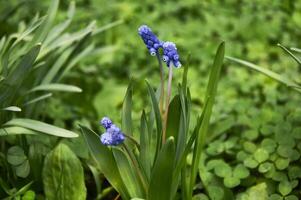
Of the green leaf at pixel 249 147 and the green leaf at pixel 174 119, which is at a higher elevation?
the green leaf at pixel 174 119

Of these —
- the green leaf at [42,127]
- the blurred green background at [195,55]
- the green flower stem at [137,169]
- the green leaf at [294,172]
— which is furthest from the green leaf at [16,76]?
the green leaf at [294,172]

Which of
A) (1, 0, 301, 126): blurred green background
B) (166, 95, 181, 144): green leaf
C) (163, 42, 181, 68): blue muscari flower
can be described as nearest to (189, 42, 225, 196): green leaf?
Answer: (166, 95, 181, 144): green leaf

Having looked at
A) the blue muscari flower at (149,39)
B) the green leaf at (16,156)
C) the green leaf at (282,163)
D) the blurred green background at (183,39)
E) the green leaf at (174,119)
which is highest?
the blue muscari flower at (149,39)

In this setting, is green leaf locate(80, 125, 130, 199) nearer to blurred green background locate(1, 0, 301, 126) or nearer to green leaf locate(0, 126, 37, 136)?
green leaf locate(0, 126, 37, 136)

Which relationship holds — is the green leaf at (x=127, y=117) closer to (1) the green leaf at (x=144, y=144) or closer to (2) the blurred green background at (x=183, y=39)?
(1) the green leaf at (x=144, y=144)

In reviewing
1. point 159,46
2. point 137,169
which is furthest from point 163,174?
point 159,46

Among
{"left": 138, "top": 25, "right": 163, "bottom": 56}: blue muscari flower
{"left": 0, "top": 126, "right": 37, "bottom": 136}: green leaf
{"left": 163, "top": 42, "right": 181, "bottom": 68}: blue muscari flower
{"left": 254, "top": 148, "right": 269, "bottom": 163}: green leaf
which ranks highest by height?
{"left": 138, "top": 25, "right": 163, "bottom": 56}: blue muscari flower
